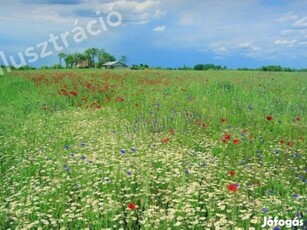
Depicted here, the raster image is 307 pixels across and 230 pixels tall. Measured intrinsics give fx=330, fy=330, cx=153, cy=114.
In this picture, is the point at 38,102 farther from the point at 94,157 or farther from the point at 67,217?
the point at 67,217

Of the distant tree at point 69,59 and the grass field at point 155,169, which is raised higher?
the distant tree at point 69,59

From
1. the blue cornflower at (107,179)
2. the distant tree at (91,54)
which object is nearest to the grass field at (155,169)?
the blue cornflower at (107,179)

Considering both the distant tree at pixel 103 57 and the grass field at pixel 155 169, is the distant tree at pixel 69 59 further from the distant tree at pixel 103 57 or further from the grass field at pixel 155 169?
the grass field at pixel 155 169

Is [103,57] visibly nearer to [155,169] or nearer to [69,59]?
[69,59]

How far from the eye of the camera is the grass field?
11.3ft

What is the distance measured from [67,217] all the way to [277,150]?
11.6ft

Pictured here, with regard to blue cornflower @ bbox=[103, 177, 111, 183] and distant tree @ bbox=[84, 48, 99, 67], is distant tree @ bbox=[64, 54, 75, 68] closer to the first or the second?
distant tree @ bbox=[84, 48, 99, 67]

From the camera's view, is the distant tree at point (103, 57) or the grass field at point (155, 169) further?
the distant tree at point (103, 57)

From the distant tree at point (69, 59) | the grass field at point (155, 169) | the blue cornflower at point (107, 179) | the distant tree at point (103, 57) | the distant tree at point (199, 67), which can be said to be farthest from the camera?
the distant tree at point (103, 57)

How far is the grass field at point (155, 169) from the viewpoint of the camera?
3.46 meters

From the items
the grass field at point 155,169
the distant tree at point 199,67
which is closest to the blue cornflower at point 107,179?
the grass field at point 155,169

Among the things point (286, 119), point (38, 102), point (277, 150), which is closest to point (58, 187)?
point (277, 150)

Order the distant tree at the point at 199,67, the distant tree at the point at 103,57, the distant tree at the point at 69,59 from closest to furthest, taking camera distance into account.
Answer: the distant tree at the point at 199,67, the distant tree at the point at 69,59, the distant tree at the point at 103,57

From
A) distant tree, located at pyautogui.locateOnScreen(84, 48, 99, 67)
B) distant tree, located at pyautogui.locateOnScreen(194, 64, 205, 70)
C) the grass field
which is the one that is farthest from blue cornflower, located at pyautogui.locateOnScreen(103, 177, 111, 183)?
distant tree, located at pyautogui.locateOnScreen(84, 48, 99, 67)
